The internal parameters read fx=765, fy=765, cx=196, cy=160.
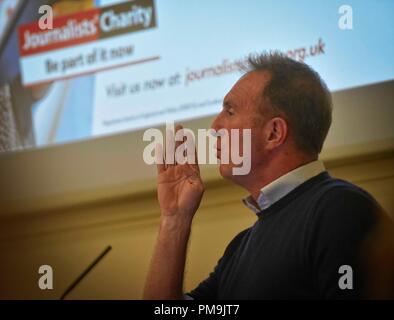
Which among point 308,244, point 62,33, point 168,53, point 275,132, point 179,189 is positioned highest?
point 62,33

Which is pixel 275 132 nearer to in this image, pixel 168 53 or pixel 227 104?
pixel 227 104

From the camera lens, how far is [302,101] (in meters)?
1.86

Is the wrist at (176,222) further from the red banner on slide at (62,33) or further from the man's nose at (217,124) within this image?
the red banner on slide at (62,33)

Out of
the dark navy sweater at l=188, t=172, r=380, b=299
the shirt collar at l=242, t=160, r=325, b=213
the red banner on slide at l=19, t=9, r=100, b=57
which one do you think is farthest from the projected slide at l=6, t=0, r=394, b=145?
the dark navy sweater at l=188, t=172, r=380, b=299


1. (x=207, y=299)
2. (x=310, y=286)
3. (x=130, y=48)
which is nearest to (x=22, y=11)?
(x=130, y=48)

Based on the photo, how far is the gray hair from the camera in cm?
186

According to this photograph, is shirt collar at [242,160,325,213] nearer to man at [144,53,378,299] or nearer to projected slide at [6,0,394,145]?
man at [144,53,378,299]

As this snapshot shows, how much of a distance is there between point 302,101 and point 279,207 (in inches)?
10.4

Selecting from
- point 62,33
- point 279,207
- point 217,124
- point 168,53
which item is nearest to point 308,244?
point 279,207

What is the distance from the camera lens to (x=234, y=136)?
1.94 meters

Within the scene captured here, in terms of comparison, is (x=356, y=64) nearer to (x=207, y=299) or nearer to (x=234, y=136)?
(x=234, y=136)

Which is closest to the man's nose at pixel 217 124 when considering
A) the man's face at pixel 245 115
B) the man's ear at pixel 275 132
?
the man's face at pixel 245 115

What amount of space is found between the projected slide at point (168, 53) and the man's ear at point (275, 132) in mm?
177

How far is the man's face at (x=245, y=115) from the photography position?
1.91 meters
